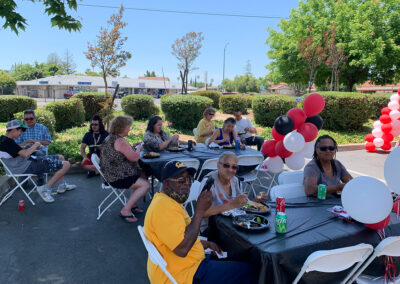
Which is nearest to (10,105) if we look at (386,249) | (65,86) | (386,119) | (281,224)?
(281,224)

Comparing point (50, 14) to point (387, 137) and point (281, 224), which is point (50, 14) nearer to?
point (281, 224)

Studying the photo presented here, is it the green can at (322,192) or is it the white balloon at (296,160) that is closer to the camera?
the green can at (322,192)

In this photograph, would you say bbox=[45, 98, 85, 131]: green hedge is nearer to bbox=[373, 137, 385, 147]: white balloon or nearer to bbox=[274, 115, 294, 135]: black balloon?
bbox=[274, 115, 294, 135]: black balloon

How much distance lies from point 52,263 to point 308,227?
2803 mm

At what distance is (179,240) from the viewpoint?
187 cm

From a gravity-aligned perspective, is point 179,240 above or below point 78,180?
above

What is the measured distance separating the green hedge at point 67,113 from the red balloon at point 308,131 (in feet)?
30.6

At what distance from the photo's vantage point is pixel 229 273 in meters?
2.11

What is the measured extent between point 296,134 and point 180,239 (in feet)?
9.43

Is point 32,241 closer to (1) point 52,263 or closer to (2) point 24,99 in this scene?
(1) point 52,263

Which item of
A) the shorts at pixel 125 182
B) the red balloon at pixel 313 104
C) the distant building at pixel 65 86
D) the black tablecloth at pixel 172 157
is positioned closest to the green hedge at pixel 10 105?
the black tablecloth at pixel 172 157

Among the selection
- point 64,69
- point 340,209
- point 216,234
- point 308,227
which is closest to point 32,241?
point 216,234

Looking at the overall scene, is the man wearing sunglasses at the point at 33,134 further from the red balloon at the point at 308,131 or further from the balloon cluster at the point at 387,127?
the balloon cluster at the point at 387,127

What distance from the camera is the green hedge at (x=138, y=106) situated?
1341 cm
